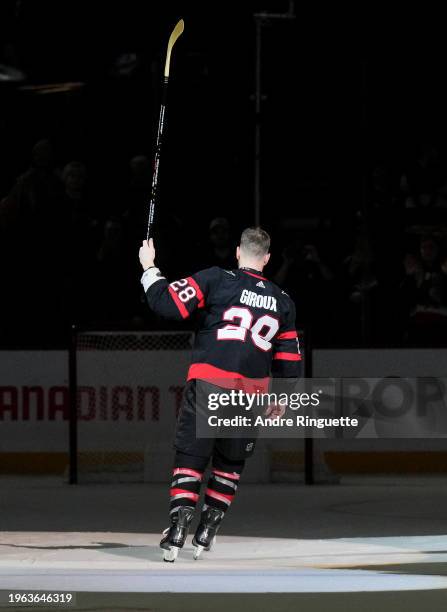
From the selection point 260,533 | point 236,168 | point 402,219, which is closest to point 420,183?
point 402,219

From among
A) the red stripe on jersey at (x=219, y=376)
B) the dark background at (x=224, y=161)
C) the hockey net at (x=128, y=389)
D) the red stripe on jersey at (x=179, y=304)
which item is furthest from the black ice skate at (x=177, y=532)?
the dark background at (x=224, y=161)

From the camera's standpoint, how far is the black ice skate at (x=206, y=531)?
8734mm

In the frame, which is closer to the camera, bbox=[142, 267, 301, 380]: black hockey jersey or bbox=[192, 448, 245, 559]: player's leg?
bbox=[142, 267, 301, 380]: black hockey jersey

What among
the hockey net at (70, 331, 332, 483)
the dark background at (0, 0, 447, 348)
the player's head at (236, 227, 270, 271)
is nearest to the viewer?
the player's head at (236, 227, 270, 271)

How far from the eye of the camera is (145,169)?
16.0 meters

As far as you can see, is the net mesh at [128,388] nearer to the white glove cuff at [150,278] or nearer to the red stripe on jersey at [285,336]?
the red stripe on jersey at [285,336]

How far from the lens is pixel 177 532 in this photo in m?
8.50

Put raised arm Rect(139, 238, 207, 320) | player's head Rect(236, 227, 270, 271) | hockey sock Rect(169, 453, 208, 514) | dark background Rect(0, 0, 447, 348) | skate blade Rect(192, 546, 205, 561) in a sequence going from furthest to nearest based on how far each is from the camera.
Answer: dark background Rect(0, 0, 447, 348) < player's head Rect(236, 227, 270, 271) < skate blade Rect(192, 546, 205, 561) < hockey sock Rect(169, 453, 208, 514) < raised arm Rect(139, 238, 207, 320)

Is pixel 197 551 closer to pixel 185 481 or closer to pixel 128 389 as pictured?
pixel 185 481

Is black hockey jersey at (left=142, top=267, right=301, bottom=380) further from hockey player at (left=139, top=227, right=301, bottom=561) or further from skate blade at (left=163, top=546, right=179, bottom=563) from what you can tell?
skate blade at (left=163, top=546, right=179, bottom=563)

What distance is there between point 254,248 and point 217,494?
4.64ft

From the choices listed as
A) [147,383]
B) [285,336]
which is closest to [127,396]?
[147,383]

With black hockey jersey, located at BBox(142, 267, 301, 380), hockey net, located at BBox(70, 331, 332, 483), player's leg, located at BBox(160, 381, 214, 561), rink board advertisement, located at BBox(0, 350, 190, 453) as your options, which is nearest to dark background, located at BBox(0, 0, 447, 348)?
hockey net, located at BBox(70, 331, 332, 483)

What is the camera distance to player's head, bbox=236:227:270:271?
28.9ft
